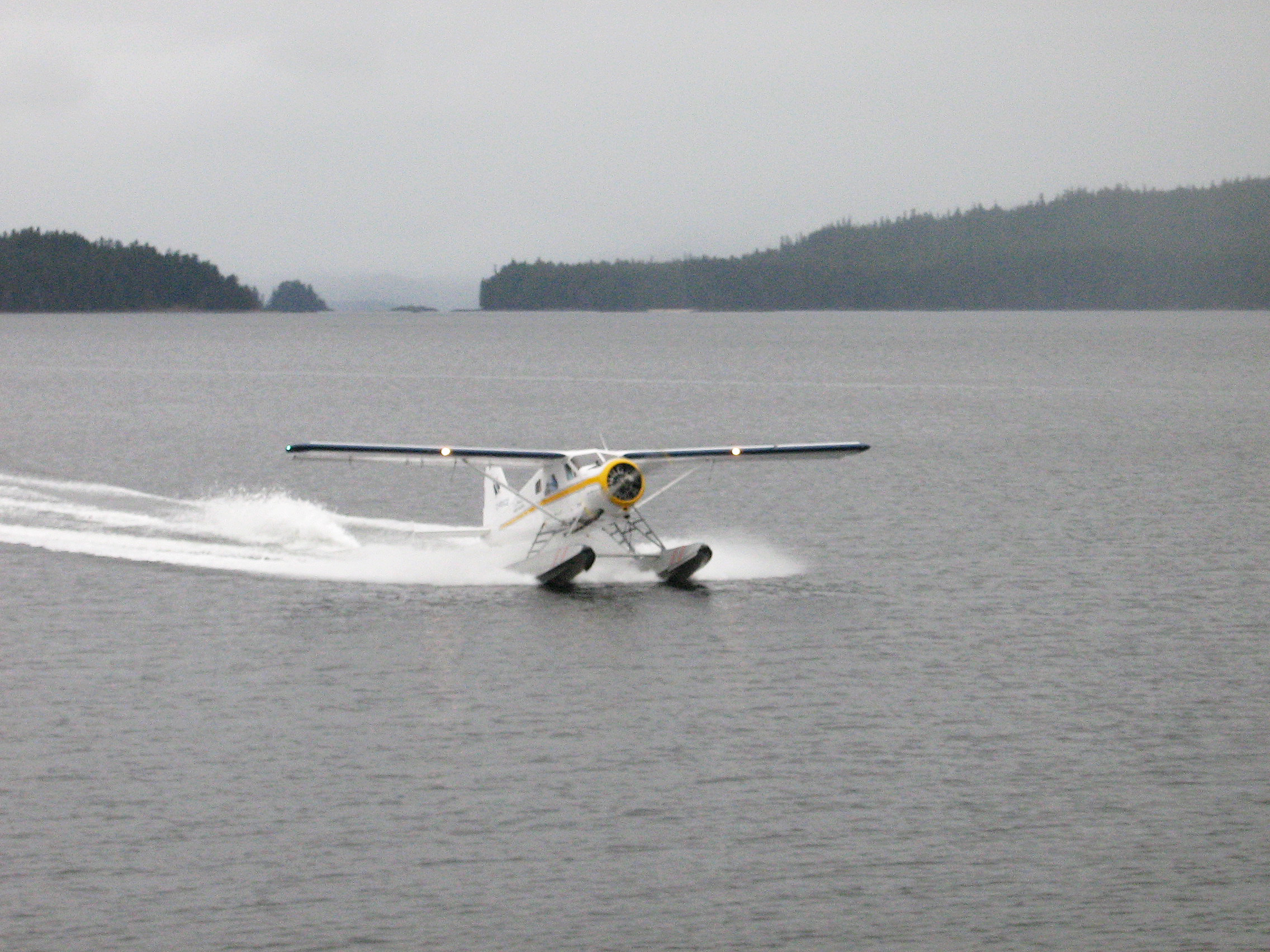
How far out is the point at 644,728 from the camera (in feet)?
72.8

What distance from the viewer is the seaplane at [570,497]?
2880 cm

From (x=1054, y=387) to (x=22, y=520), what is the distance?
261ft

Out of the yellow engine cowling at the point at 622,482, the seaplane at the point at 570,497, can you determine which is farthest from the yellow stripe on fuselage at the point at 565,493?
the yellow engine cowling at the point at 622,482

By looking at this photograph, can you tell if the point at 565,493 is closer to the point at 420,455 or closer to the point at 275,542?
the point at 420,455

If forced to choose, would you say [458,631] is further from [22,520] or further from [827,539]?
[22,520]

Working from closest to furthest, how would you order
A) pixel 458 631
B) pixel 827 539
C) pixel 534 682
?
1. pixel 534 682
2. pixel 458 631
3. pixel 827 539

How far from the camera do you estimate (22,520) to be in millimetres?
39938

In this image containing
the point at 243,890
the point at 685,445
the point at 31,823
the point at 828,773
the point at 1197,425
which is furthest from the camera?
the point at 1197,425

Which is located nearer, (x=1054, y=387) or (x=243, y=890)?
(x=243, y=890)

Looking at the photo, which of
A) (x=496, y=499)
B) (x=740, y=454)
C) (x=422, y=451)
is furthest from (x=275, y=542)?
(x=740, y=454)

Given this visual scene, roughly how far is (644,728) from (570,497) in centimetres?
796

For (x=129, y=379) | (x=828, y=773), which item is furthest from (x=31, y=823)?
(x=129, y=379)

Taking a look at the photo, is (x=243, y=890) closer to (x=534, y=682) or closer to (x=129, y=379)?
(x=534, y=682)

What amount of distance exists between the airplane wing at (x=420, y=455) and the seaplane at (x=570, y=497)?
0.8 inches
